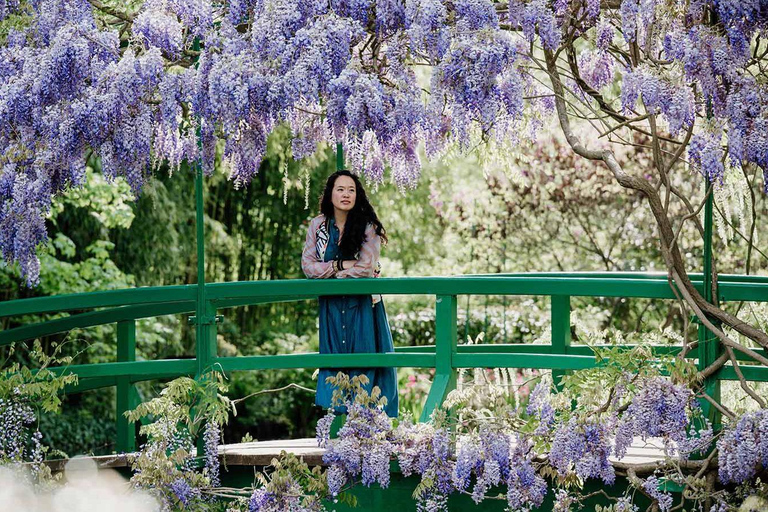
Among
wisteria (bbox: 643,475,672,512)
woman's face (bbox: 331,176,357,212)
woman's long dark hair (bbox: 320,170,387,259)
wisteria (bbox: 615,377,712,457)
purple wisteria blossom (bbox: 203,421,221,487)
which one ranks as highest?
woman's face (bbox: 331,176,357,212)

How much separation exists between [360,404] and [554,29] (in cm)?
180

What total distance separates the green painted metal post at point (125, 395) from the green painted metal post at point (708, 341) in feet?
8.63

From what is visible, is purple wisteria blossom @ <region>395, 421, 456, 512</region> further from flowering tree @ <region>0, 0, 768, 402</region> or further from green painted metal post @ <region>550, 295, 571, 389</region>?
green painted metal post @ <region>550, 295, 571, 389</region>

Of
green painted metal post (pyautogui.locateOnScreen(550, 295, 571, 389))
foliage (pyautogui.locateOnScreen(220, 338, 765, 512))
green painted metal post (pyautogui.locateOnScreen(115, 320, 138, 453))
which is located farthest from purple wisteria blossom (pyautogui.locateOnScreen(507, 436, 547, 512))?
green painted metal post (pyautogui.locateOnScreen(115, 320, 138, 453))

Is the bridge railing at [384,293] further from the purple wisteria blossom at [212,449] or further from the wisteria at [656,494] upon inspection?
the wisteria at [656,494]

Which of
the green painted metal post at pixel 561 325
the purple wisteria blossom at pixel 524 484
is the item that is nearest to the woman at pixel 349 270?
the purple wisteria blossom at pixel 524 484

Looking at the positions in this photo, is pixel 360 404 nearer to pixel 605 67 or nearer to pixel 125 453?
pixel 125 453

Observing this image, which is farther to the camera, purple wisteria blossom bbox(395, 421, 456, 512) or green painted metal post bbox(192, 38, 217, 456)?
green painted metal post bbox(192, 38, 217, 456)

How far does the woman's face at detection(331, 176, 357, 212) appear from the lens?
556 centimetres

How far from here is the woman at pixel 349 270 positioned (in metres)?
5.55

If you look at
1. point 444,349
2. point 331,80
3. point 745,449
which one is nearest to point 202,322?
point 444,349

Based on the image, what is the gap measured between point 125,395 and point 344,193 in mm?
1565

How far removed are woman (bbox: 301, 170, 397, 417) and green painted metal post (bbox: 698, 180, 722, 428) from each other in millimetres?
1419

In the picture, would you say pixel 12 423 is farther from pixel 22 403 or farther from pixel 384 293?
pixel 384 293
